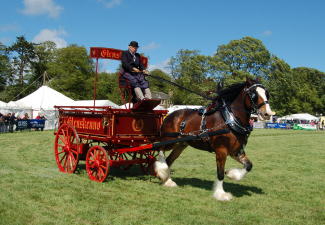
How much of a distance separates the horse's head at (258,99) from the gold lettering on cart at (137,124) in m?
2.63

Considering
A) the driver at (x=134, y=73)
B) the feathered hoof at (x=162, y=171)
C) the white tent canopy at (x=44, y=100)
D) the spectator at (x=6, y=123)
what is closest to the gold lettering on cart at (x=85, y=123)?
the driver at (x=134, y=73)

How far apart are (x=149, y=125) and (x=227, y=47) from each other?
44078 millimetres

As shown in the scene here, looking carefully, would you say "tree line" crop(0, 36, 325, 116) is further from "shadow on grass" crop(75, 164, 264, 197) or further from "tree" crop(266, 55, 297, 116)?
"shadow on grass" crop(75, 164, 264, 197)

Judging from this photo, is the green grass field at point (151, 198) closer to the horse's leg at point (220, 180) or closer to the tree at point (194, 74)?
the horse's leg at point (220, 180)

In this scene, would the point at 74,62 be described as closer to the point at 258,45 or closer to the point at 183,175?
the point at 258,45

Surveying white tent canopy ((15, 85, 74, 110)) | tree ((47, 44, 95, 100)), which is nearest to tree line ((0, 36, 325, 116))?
tree ((47, 44, 95, 100))

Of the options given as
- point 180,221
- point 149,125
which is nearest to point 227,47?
point 149,125

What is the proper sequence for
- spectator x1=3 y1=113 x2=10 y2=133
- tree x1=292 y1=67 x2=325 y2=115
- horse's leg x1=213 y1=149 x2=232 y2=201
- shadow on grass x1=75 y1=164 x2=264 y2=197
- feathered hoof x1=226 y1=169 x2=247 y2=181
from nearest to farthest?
1. horse's leg x1=213 y1=149 x2=232 y2=201
2. feathered hoof x1=226 y1=169 x2=247 y2=181
3. shadow on grass x1=75 y1=164 x2=264 y2=197
4. spectator x1=3 y1=113 x2=10 y2=133
5. tree x1=292 y1=67 x2=325 y2=115

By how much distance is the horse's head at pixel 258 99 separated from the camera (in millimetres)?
5785

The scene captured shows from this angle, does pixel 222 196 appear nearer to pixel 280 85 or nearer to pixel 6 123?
pixel 6 123

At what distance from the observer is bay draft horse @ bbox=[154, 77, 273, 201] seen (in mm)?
5953

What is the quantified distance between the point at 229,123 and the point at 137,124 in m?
2.35

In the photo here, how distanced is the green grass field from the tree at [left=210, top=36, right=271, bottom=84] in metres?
39.2

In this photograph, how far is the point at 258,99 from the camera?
5926mm
